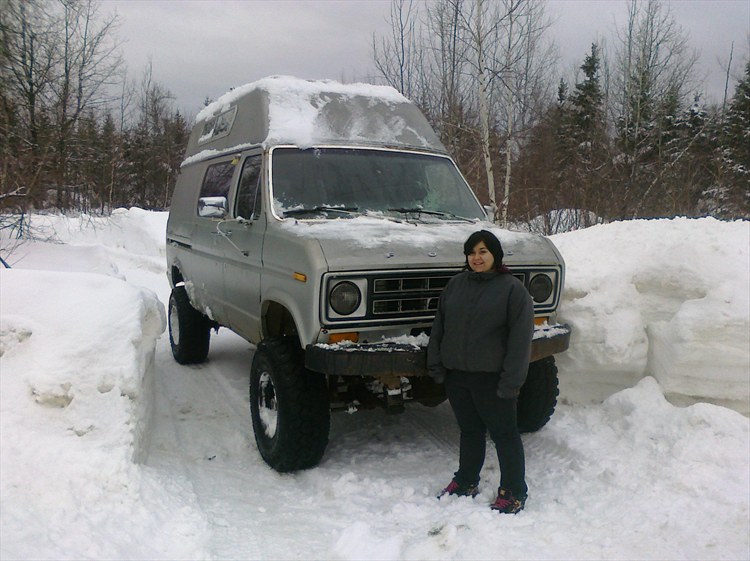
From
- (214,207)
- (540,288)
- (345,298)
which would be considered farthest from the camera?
(214,207)

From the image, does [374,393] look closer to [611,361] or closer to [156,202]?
[611,361]

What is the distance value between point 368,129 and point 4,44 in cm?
720

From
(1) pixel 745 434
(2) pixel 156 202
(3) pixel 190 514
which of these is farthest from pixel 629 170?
(2) pixel 156 202

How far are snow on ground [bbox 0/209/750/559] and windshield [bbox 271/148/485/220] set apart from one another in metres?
1.31

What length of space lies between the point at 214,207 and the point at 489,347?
2613 millimetres

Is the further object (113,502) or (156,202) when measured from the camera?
(156,202)

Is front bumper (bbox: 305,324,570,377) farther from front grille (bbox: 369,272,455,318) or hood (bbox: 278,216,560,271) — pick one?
hood (bbox: 278,216,560,271)

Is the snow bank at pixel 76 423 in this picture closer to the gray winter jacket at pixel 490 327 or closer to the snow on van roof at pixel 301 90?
the gray winter jacket at pixel 490 327

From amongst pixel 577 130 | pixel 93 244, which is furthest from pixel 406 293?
pixel 577 130

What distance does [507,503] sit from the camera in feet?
11.7

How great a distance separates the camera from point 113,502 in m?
3.29

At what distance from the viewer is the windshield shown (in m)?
4.57

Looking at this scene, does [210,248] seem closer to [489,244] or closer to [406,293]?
[406,293]

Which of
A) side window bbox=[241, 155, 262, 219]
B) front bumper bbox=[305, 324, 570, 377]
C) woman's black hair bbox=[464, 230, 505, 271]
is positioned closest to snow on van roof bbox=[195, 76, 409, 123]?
side window bbox=[241, 155, 262, 219]
